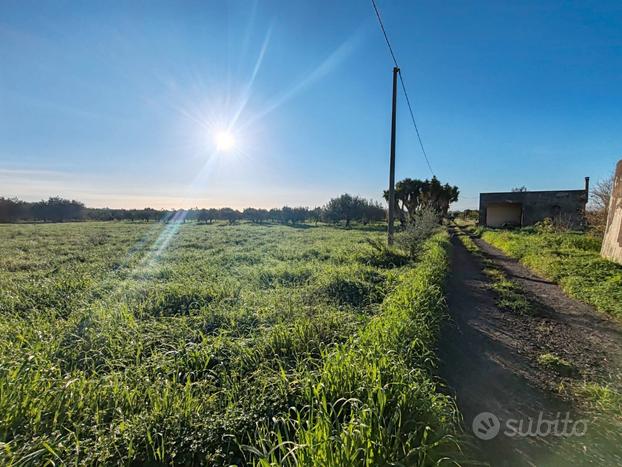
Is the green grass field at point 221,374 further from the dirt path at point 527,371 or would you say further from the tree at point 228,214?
the tree at point 228,214

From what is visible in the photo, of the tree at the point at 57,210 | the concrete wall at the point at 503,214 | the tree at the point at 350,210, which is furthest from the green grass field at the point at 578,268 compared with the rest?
the tree at the point at 57,210

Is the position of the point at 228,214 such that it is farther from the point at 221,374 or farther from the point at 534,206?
the point at 221,374

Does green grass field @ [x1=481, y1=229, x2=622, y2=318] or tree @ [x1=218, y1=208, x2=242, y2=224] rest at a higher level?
tree @ [x1=218, y1=208, x2=242, y2=224]

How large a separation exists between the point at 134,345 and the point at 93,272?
18.5 feet

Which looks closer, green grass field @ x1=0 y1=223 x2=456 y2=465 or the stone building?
green grass field @ x1=0 y1=223 x2=456 y2=465

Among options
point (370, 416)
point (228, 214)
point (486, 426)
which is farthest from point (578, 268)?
point (228, 214)

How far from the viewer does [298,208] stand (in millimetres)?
54906

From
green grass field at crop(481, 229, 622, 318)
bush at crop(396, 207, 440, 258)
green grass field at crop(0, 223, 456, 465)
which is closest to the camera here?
green grass field at crop(0, 223, 456, 465)

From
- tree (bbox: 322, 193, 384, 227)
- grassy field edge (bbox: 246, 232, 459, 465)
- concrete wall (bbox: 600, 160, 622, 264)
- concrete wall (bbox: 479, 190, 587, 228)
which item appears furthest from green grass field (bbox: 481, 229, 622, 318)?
tree (bbox: 322, 193, 384, 227)

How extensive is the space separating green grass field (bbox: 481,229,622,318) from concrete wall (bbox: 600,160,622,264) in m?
0.37

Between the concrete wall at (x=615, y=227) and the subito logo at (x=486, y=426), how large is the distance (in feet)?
30.6

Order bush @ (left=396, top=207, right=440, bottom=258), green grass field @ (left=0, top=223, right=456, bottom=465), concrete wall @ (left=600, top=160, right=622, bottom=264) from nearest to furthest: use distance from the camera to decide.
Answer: green grass field @ (left=0, top=223, right=456, bottom=465) → concrete wall @ (left=600, top=160, right=622, bottom=264) → bush @ (left=396, top=207, right=440, bottom=258)

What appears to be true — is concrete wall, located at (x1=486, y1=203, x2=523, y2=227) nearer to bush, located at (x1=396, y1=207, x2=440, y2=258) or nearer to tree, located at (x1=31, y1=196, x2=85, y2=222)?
bush, located at (x1=396, y1=207, x2=440, y2=258)

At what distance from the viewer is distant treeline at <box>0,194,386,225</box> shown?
44.6 meters
